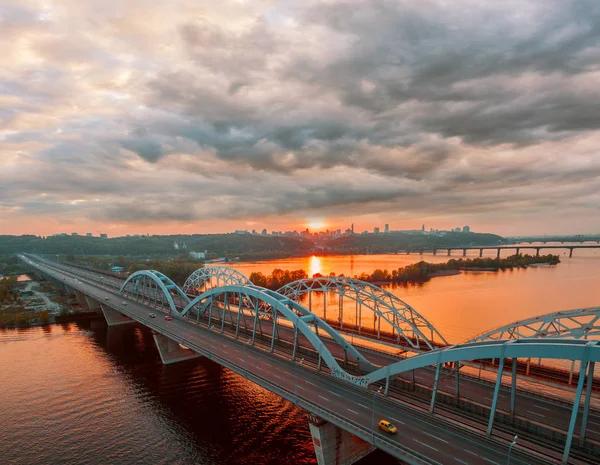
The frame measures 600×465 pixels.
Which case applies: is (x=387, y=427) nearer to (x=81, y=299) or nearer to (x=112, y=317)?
(x=112, y=317)

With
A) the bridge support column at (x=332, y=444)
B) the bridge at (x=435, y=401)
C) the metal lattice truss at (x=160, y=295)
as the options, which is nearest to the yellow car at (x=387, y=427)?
the bridge at (x=435, y=401)

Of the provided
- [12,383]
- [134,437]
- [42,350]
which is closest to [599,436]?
[134,437]

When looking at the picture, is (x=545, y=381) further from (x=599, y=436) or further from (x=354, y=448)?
(x=354, y=448)

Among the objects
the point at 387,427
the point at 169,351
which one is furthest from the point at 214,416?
the point at 387,427

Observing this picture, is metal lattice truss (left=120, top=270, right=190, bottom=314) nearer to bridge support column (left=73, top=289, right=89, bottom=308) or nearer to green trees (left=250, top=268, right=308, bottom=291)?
bridge support column (left=73, top=289, right=89, bottom=308)

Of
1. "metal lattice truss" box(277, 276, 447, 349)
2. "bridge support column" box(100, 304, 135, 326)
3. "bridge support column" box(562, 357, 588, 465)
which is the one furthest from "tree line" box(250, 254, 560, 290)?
"bridge support column" box(562, 357, 588, 465)
